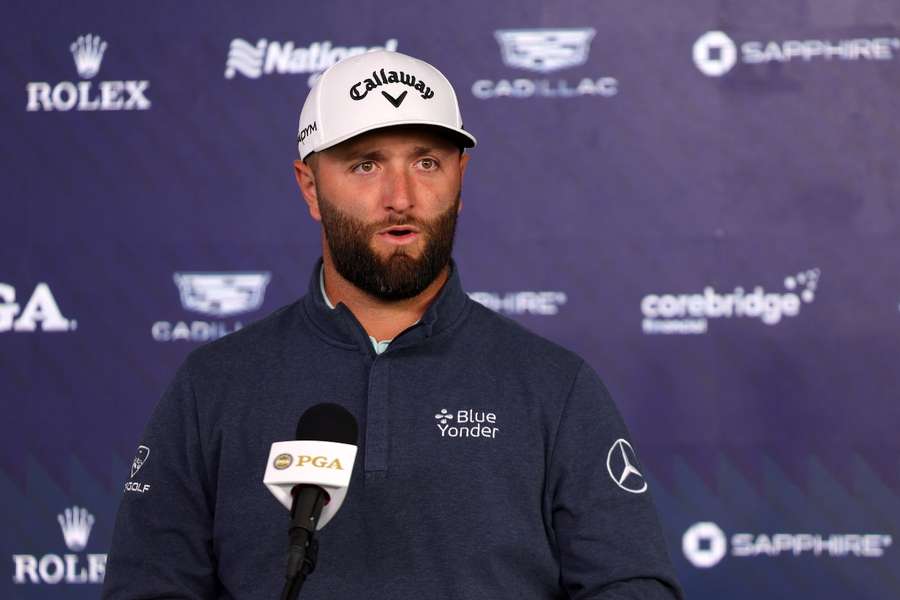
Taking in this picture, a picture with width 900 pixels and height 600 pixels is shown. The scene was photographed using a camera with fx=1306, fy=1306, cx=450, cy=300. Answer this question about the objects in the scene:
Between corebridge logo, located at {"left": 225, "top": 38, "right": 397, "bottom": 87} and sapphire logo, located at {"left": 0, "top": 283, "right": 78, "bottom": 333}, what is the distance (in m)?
0.71

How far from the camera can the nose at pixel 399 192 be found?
1.69 meters

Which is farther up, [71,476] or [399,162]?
[399,162]

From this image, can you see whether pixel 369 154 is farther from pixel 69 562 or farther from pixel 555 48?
pixel 69 562

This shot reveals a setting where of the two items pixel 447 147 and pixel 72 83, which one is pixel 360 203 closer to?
pixel 447 147

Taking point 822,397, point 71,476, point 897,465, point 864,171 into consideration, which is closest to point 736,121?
point 864,171

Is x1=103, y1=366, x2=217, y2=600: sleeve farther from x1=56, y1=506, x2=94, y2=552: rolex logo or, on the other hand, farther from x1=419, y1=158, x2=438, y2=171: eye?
x1=56, y1=506, x2=94, y2=552: rolex logo

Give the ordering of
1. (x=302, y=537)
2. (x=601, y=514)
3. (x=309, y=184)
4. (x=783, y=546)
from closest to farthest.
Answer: (x=302, y=537) → (x=601, y=514) → (x=309, y=184) → (x=783, y=546)

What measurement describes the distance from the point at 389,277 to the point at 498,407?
230 millimetres

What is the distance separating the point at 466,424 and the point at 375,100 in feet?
1.44

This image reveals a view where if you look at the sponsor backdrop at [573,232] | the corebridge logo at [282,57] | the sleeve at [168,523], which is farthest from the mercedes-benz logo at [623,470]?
the corebridge logo at [282,57]

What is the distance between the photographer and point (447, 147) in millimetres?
1758

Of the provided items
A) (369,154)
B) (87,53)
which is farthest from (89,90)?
(369,154)

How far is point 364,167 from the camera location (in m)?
1.74

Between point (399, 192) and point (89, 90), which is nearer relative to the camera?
point (399, 192)
